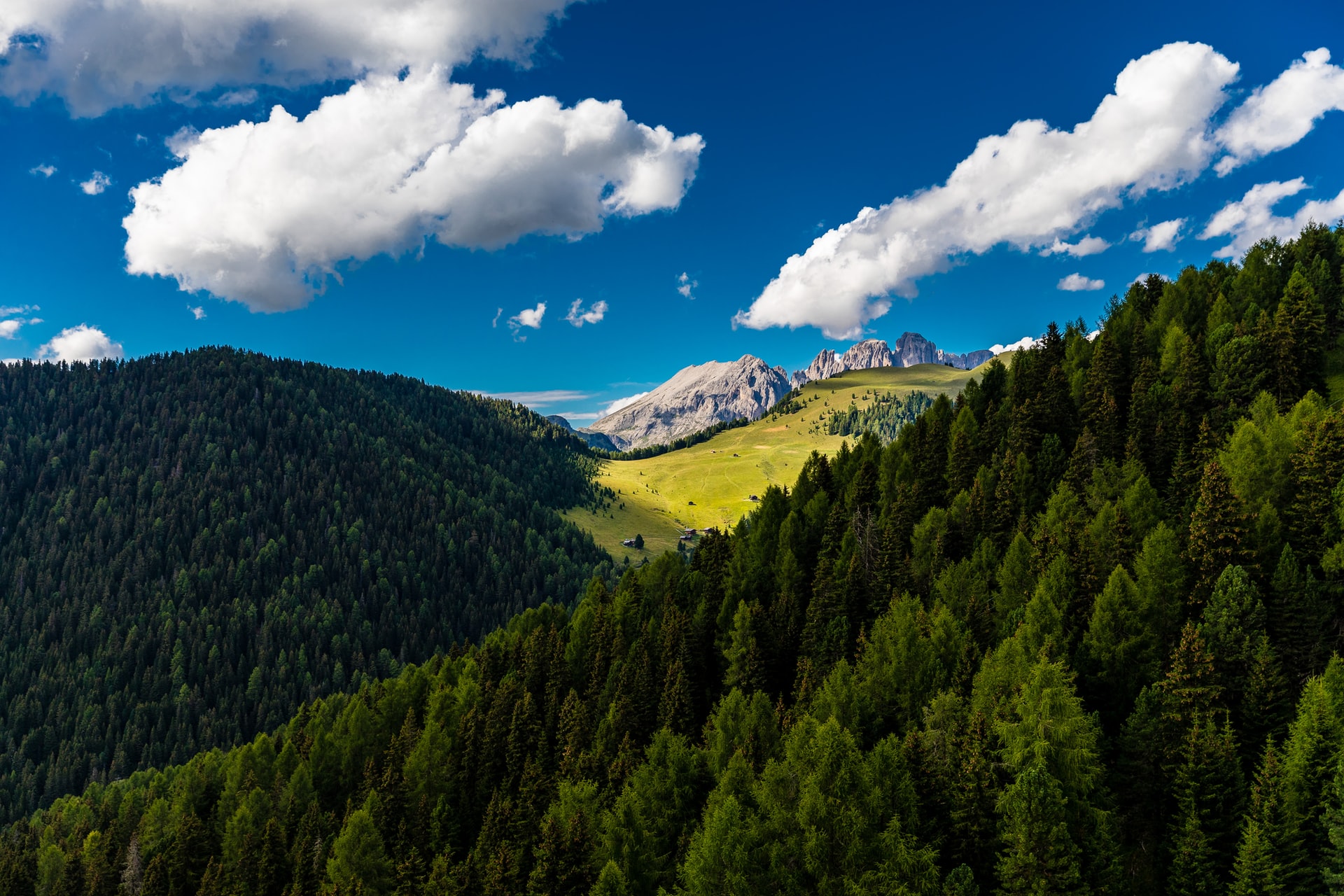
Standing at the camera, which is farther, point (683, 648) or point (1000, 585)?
point (683, 648)

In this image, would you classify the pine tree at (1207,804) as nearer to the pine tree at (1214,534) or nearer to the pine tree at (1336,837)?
the pine tree at (1336,837)

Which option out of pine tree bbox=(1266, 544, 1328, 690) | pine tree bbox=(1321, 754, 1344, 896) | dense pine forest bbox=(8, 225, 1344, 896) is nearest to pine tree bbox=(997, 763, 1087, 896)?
dense pine forest bbox=(8, 225, 1344, 896)

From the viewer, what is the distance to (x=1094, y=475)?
83.6 meters

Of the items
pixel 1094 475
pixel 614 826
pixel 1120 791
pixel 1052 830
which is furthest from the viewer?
pixel 1094 475

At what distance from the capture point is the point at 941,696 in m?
53.5

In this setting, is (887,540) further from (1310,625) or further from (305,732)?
(305,732)

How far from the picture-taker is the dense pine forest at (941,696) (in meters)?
46.6

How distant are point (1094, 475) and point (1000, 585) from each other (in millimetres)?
23355

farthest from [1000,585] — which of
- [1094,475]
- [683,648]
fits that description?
[683,648]

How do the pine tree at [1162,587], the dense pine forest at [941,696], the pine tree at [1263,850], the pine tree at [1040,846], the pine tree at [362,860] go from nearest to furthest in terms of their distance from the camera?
1. the pine tree at [1263,850]
2. the pine tree at [1040,846]
3. the dense pine forest at [941,696]
4. the pine tree at [1162,587]
5. the pine tree at [362,860]

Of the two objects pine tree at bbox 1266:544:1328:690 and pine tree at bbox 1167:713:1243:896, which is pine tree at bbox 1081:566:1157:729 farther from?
pine tree at bbox 1167:713:1243:896

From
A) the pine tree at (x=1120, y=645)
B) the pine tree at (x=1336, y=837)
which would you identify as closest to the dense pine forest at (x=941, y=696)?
the pine tree at (x=1336, y=837)

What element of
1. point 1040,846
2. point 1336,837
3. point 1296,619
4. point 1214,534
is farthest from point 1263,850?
point 1214,534

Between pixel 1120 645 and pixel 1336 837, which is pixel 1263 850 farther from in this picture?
pixel 1120 645
